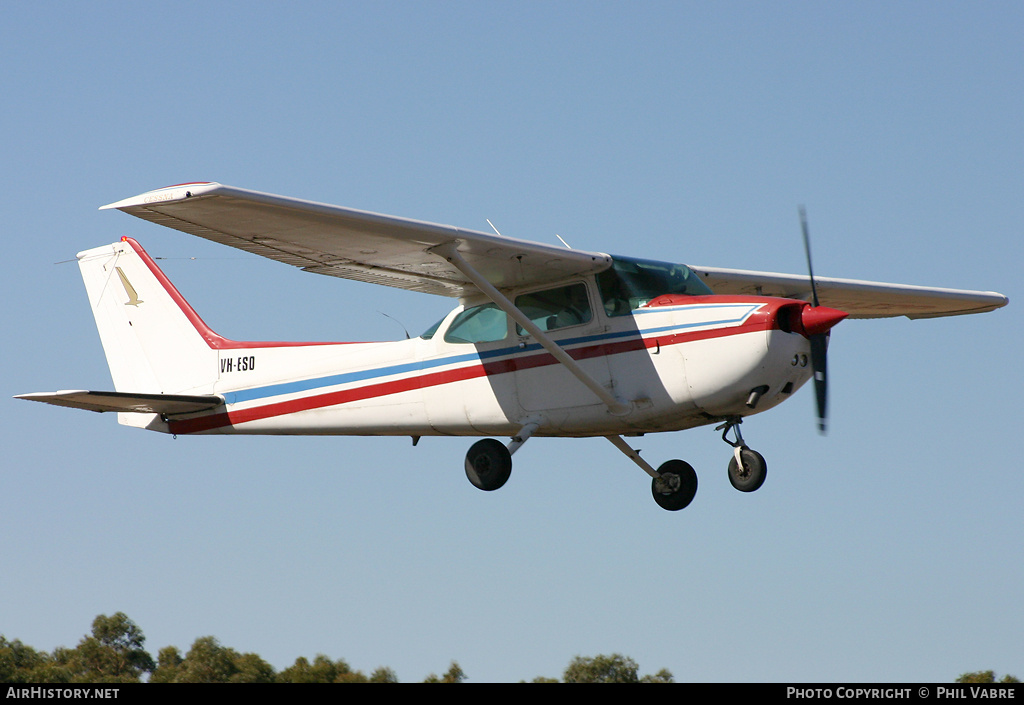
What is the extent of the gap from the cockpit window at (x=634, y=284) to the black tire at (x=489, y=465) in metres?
1.82

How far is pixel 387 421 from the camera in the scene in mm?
13836

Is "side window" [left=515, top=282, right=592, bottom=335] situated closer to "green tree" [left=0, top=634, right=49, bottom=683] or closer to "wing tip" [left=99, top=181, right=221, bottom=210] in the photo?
"wing tip" [left=99, top=181, right=221, bottom=210]

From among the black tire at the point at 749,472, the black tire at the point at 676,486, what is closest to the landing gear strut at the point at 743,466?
the black tire at the point at 749,472

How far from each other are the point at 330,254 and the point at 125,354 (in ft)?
18.2

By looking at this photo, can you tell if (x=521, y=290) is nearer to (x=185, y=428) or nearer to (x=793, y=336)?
(x=793, y=336)

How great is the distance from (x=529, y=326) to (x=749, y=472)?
2561mm

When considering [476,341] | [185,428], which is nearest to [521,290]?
[476,341]

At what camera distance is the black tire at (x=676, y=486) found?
43.7 ft

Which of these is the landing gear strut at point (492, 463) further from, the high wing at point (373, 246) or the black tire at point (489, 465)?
the high wing at point (373, 246)

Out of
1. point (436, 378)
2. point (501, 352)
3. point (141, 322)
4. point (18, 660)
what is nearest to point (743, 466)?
point (501, 352)

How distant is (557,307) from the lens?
12711mm

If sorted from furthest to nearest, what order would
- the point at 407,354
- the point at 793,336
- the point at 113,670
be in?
the point at 113,670
the point at 407,354
the point at 793,336
